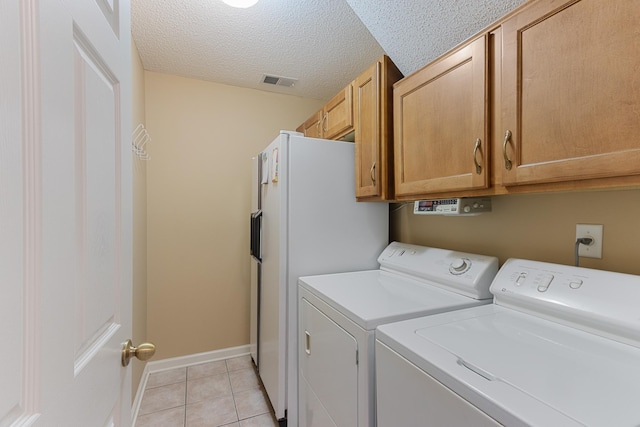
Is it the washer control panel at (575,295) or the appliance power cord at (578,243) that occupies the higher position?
the appliance power cord at (578,243)

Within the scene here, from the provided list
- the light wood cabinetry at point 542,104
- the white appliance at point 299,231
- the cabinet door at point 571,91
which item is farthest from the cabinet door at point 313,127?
the cabinet door at point 571,91

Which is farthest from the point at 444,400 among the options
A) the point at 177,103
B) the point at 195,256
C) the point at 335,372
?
the point at 177,103

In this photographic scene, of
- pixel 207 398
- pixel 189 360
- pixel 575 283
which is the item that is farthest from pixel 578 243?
pixel 189 360

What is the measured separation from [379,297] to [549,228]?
0.78m

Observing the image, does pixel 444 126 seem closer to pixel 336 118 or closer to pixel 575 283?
pixel 575 283

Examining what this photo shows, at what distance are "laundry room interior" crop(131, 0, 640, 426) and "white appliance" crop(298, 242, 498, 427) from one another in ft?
0.71

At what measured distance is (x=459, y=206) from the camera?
4.55 feet

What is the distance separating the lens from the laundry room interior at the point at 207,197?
64.1 inches

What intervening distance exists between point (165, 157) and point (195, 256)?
2.95ft

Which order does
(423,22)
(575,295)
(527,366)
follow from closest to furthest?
(527,366)
(575,295)
(423,22)

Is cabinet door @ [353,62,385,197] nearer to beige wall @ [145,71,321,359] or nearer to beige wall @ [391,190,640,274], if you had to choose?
beige wall @ [391,190,640,274]

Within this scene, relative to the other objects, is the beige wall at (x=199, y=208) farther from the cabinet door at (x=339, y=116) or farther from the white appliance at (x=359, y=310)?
the white appliance at (x=359, y=310)

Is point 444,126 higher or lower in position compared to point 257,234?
higher

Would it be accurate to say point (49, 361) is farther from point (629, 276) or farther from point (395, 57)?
point (395, 57)
